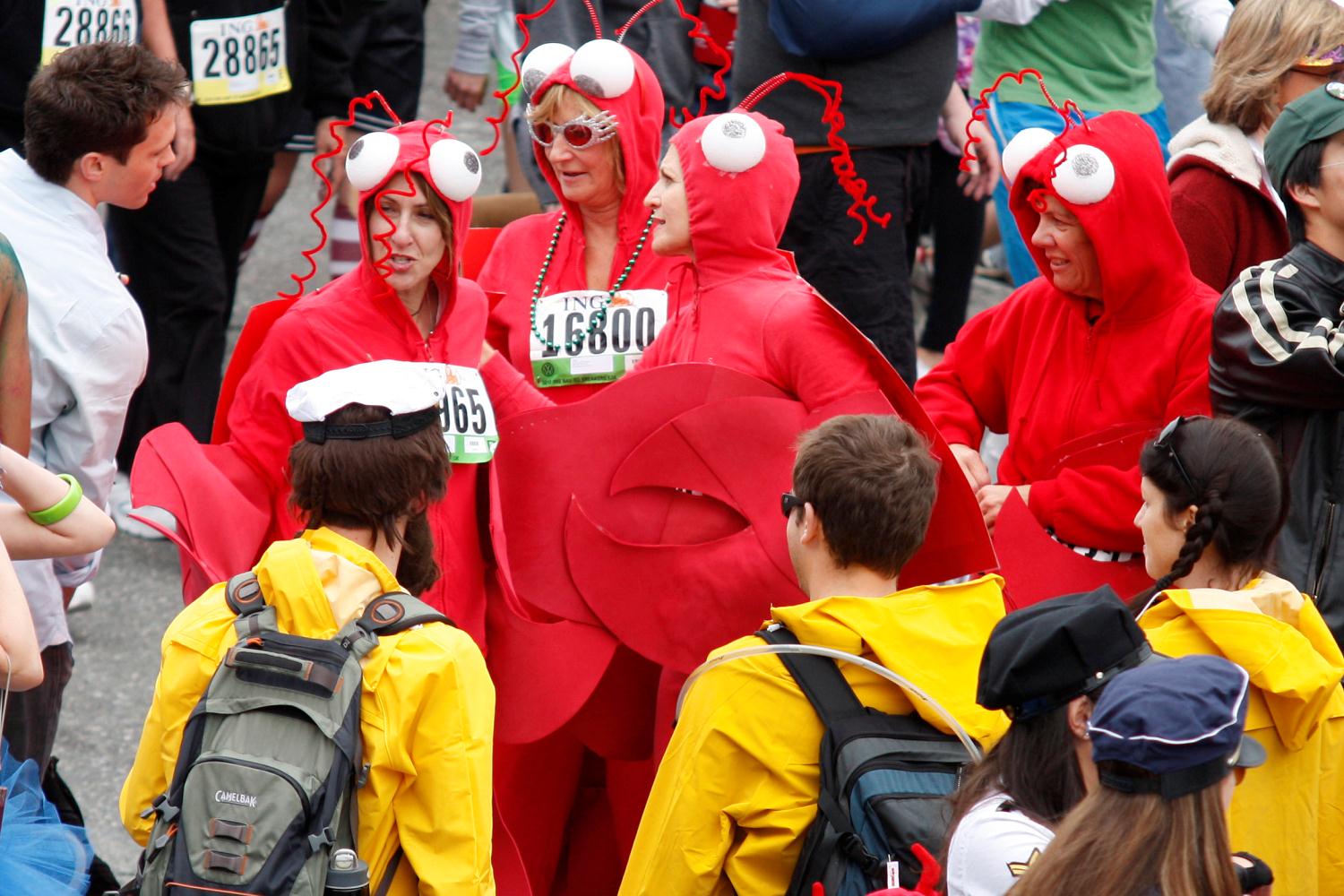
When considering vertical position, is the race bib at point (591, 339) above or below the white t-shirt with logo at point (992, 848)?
below

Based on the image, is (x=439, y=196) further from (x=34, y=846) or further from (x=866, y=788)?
(x=866, y=788)

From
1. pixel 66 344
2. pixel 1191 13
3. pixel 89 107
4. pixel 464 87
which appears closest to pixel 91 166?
pixel 89 107

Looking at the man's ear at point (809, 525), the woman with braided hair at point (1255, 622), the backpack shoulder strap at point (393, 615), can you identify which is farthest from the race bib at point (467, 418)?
the woman with braided hair at point (1255, 622)

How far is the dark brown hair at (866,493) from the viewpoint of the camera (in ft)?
9.18

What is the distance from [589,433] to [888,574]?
0.96 metres

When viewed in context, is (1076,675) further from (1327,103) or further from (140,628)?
(140,628)

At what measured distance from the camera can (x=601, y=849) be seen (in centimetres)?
400

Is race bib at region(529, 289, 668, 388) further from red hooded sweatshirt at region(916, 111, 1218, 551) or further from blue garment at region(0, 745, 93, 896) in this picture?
blue garment at region(0, 745, 93, 896)

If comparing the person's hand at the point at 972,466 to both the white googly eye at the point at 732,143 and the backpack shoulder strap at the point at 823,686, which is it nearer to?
the white googly eye at the point at 732,143

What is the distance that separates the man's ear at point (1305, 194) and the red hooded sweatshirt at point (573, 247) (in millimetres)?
1384

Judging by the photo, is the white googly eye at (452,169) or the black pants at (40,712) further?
the black pants at (40,712)

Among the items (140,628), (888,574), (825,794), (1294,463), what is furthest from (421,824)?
(140,628)

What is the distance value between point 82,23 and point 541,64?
1862 mm

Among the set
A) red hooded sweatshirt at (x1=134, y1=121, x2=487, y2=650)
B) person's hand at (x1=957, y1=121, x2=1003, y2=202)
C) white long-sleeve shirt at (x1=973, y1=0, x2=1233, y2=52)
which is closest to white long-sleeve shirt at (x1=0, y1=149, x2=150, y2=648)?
red hooded sweatshirt at (x1=134, y1=121, x2=487, y2=650)
